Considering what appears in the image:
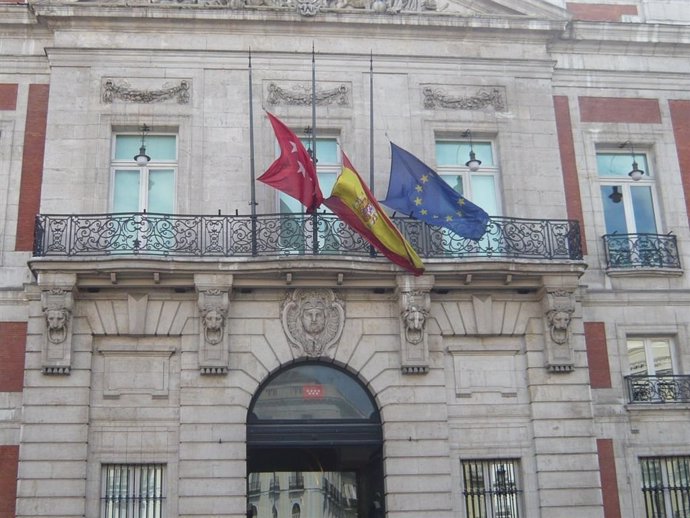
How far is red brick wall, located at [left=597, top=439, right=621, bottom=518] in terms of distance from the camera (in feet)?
53.6

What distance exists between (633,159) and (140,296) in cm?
989

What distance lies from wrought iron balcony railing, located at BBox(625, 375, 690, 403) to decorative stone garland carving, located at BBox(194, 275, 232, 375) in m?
7.18

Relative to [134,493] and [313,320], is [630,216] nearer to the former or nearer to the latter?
[313,320]

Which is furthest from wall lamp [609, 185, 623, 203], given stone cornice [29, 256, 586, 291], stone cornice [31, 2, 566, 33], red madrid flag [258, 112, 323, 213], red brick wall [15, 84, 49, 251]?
red brick wall [15, 84, 49, 251]

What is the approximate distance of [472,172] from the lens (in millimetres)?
18312

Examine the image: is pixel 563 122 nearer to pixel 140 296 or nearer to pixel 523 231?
pixel 523 231

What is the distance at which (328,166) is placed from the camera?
59.4 ft

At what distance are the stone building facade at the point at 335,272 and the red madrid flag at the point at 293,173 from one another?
55 centimetres

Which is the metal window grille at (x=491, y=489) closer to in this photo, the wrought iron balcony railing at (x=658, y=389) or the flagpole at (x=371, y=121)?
the wrought iron balcony railing at (x=658, y=389)

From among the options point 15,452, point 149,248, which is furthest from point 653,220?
point 15,452

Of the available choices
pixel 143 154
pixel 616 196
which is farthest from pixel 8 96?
pixel 616 196

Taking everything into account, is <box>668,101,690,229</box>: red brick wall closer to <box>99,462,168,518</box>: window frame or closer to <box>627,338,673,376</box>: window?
<box>627,338,673,376</box>: window

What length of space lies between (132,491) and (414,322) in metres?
5.43

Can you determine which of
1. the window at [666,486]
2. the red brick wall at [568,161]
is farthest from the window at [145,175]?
Answer: the window at [666,486]
